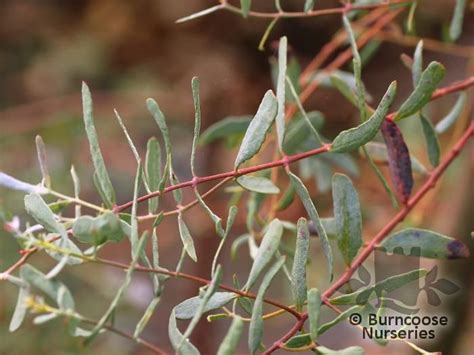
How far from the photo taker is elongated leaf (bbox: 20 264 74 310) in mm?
334

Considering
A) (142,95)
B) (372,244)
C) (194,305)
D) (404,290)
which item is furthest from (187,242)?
(142,95)

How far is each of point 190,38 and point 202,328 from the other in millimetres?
629

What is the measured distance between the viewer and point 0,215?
39 centimetres

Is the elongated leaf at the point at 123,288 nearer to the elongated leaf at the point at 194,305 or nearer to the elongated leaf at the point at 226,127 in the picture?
the elongated leaf at the point at 194,305

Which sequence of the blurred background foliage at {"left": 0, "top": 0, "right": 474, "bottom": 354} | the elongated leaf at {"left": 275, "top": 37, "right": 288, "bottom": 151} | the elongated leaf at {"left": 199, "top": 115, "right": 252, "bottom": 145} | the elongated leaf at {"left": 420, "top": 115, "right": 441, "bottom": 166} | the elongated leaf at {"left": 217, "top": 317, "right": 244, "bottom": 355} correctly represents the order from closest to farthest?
1. the elongated leaf at {"left": 217, "top": 317, "right": 244, "bottom": 355}
2. the elongated leaf at {"left": 275, "top": 37, "right": 288, "bottom": 151}
3. the elongated leaf at {"left": 420, "top": 115, "right": 441, "bottom": 166}
4. the elongated leaf at {"left": 199, "top": 115, "right": 252, "bottom": 145}
5. the blurred background foliage at {"left": 0, "top": 0, "right": 474, "bottom": 354}

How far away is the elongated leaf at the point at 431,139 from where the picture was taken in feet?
1.79

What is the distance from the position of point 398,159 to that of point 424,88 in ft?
0.19

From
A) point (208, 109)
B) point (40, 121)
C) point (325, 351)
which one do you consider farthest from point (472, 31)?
point (325, 351)

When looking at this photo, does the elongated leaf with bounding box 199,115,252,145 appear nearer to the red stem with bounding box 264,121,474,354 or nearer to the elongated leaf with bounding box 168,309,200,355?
the red stem with bounding box 264,121,474,354

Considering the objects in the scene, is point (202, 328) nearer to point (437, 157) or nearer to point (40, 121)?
point (40, 121)

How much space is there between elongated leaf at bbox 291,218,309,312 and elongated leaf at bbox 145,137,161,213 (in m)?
0.08

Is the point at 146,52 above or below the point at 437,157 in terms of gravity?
below

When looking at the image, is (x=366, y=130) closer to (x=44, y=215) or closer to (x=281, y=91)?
(x=281, y=91)

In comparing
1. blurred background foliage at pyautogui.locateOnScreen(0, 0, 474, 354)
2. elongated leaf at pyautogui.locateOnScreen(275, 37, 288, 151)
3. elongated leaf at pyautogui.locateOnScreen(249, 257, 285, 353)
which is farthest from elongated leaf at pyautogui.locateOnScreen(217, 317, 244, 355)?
blurred background foliage at pyautogui.locateOnScreen(0, 0, 474, 354)
